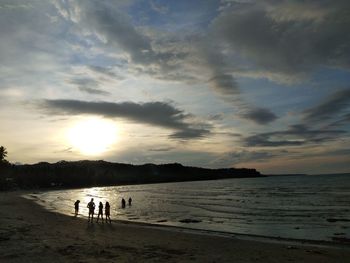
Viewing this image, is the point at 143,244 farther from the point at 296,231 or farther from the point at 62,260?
the point at 296,231

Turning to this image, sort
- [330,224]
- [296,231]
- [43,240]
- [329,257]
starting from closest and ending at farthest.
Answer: [329,257] < [43,240] < [296,231] < [330,224]

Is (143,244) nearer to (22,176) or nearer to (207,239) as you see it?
(207,239)

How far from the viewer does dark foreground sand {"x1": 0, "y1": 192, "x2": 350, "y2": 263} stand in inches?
690

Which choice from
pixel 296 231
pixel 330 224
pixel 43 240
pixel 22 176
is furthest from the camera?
pixel 22 176

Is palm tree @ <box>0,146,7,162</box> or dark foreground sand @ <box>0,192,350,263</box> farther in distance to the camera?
palm tree @ <box>0,146,7,162</box>

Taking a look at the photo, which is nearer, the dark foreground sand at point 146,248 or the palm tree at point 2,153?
the dark foreground sand at point 146,248

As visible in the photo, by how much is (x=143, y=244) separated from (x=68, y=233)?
632 centimetres

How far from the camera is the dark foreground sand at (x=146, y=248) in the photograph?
17516 mm

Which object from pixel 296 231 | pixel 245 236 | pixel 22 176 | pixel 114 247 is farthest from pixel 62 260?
pixel 22 176

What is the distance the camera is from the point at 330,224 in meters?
34.4

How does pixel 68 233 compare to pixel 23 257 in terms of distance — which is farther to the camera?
pixel 68 233

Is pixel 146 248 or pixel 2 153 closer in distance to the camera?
pixel 146 248

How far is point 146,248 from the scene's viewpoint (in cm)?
2066

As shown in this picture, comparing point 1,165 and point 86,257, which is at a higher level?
point 1,165
